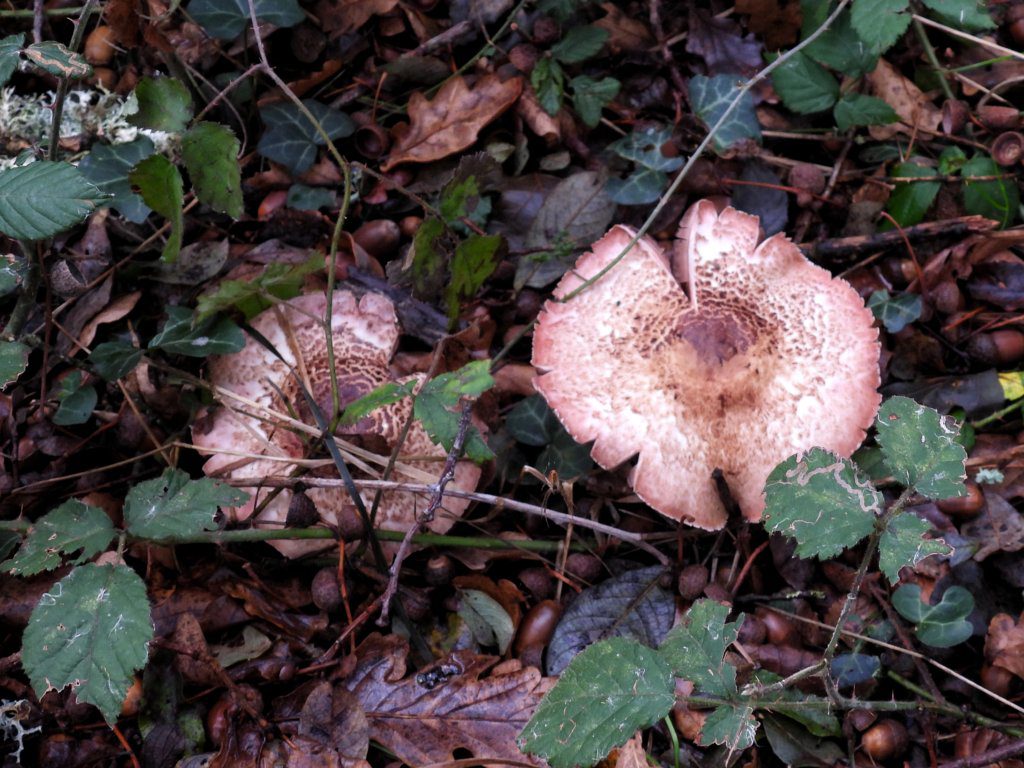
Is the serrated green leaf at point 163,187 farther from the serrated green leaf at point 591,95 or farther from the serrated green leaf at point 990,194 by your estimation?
the serrated green leaf at point 990,194

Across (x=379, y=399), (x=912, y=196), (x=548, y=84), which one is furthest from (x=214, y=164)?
(x=912, y=196)

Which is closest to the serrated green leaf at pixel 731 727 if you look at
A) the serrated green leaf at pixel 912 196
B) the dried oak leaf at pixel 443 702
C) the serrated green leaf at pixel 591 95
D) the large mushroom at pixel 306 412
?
the dried oak leaf at pixel 443 702

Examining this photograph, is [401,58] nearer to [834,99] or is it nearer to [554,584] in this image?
[834,99]


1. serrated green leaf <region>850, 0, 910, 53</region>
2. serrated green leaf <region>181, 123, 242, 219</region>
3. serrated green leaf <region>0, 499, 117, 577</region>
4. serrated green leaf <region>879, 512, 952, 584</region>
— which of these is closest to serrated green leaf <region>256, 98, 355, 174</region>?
serrated green leaf <region>181, 123, 242, 219</region>

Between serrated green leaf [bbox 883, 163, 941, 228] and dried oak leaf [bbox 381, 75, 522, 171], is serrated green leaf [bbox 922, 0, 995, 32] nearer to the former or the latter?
serrated green leaf [bbox 883, 163, 941, 228]

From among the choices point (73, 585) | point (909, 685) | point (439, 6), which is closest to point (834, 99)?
point (439, 6)

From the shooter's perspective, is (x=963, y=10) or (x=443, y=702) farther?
(x=963, y=10)

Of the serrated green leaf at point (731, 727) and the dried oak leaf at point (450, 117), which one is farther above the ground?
the dried oak leaf at point (450, 117)

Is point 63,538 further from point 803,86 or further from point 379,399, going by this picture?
point 803,86
